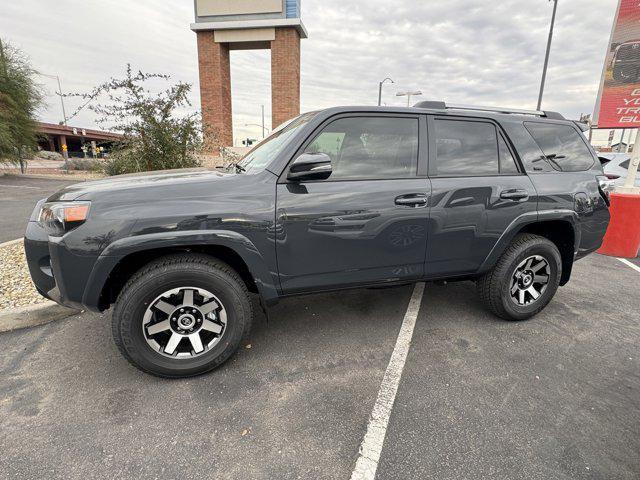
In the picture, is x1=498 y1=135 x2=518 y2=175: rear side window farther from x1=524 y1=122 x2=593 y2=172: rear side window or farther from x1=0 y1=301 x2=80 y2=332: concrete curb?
x1=0 y1=301 x2=80 y2=332: concrete curb

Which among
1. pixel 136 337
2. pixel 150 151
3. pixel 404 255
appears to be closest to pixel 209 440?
pixel 136 337

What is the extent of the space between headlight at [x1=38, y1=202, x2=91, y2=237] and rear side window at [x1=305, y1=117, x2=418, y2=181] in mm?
1514

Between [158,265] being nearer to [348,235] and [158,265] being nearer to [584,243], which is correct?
[348,235]

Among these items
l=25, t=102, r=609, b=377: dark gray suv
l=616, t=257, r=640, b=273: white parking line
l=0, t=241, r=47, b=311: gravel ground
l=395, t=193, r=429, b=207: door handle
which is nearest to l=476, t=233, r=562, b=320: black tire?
l=25, t=102, r=609, b=377: dark gray suv

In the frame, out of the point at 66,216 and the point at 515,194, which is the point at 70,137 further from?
the point at 515,194

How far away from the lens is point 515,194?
3.09 metres

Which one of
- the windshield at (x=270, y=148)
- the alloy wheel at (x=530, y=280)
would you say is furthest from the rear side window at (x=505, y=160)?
the windshield at (x=270, y=148)

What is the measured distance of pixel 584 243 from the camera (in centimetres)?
354

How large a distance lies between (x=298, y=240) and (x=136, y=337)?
126 cm

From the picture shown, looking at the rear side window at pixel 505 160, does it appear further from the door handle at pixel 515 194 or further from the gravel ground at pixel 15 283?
the gravel ground at pixel 15 283

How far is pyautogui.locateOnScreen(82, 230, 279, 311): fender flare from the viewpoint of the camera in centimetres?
223

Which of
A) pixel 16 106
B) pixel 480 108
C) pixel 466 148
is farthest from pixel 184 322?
pixel 16 106

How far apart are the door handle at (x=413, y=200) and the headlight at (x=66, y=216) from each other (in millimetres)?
2111

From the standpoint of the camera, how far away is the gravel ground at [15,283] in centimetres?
352
